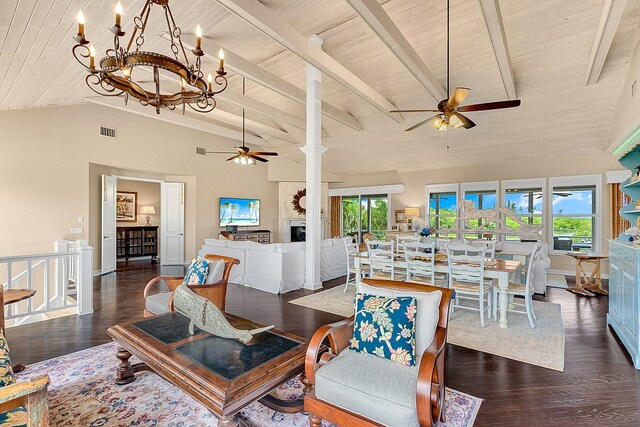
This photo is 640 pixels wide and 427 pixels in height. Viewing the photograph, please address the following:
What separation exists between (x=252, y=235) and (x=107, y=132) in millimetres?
4632

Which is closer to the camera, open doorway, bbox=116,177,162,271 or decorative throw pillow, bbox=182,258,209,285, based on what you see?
decorative throw pillow, bbox=182,258,209,285

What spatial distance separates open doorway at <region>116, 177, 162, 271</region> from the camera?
892cm

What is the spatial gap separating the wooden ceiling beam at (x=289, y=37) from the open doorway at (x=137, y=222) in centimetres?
664

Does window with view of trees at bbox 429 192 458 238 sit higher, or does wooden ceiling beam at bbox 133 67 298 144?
wooden ceiling beam at bbox 133 67 298 144

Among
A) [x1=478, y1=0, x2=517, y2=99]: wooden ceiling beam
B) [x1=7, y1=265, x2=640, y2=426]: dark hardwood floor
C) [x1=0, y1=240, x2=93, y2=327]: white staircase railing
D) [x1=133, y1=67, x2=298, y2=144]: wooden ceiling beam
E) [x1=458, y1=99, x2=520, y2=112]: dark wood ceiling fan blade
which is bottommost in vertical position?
[x1=7, y1=265, x2=640, y2=426]: dark hardwood floor

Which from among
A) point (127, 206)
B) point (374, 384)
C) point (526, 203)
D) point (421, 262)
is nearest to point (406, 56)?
point (421, 262)

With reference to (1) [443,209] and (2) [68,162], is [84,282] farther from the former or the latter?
(1) [443,209]

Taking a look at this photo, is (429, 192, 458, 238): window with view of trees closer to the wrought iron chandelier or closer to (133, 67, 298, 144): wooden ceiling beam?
(133, 67, 298, 144): wooden ceiling beam

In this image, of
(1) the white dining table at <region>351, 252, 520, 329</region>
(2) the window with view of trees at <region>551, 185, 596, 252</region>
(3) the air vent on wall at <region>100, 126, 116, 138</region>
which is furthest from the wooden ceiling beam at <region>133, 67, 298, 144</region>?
(2) the window with view of trees at <region>551, 185, 596, 252</region>

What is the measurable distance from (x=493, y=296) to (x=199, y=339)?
12.1 feet

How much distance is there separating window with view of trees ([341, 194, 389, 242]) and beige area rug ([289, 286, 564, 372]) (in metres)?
6.03

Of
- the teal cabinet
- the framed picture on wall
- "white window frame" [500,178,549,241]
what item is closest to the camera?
the teal cabinet

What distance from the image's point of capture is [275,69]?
6215 millimetres

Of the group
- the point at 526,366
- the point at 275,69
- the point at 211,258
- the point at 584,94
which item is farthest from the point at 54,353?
the point at 584,94
